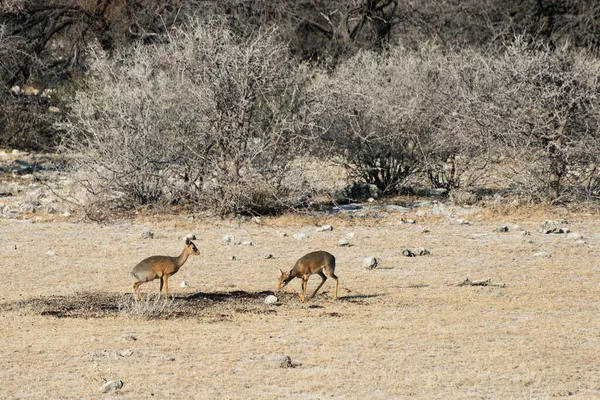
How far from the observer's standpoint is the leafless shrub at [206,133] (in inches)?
643

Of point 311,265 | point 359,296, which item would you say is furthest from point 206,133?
point 311,265

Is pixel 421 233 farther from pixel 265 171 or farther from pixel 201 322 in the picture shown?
pixel 201 322

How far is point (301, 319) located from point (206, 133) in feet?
25.0

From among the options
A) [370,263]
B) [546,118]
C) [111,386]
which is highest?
[546,118]

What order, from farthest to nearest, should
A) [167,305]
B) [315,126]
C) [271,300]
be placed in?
[315,126]
[271,300]
[167,305]

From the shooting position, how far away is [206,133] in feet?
54.2

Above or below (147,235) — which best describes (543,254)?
above

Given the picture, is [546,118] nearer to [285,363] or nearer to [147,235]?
[147,235]

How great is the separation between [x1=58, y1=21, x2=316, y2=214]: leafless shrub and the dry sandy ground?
1363 millimetres

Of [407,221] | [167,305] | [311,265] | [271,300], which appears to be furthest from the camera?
[407,221]

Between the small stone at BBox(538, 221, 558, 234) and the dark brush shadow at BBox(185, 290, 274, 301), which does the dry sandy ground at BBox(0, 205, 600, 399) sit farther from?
the small stone at BBox(538, 221, 558, 234)

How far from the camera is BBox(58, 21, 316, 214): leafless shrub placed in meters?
16.3

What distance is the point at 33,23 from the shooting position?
30.0m

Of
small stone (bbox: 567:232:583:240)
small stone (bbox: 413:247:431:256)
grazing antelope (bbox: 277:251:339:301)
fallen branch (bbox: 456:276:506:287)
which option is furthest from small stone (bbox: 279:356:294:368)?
small stone (bbox: 567:232:583:240)
